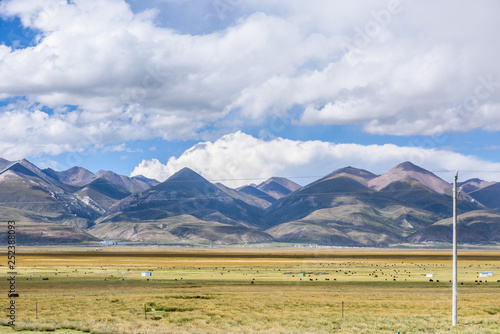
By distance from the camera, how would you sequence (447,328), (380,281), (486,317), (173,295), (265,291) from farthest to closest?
(380,281), (265,291), (173,295), (486,317), (447,328)

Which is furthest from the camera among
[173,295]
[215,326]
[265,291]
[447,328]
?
[265,291]

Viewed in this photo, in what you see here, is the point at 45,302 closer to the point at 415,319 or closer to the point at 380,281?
the point at 415,319

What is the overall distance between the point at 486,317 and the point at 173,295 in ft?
137

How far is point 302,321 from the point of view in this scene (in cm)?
5216

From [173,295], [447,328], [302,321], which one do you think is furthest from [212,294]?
[447,328]

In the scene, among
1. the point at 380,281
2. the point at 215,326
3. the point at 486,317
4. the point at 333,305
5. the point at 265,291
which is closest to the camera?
the point at 215,326

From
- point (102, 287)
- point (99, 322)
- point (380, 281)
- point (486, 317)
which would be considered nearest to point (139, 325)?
point (99, 322)

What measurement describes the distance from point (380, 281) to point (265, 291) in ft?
103

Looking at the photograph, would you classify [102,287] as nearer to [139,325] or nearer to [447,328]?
[139,325]

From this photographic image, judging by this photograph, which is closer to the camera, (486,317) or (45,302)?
(486,317)

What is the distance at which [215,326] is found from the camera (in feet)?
162

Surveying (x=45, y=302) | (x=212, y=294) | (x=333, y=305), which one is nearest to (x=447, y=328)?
(x=333, y=305)

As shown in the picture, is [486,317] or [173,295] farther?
[173,295]

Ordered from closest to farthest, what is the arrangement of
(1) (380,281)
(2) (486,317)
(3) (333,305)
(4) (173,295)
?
1. (2) (486,317)
2. (3) (333,305)
3. (4) (173,295)
4. (1) (380,281)
